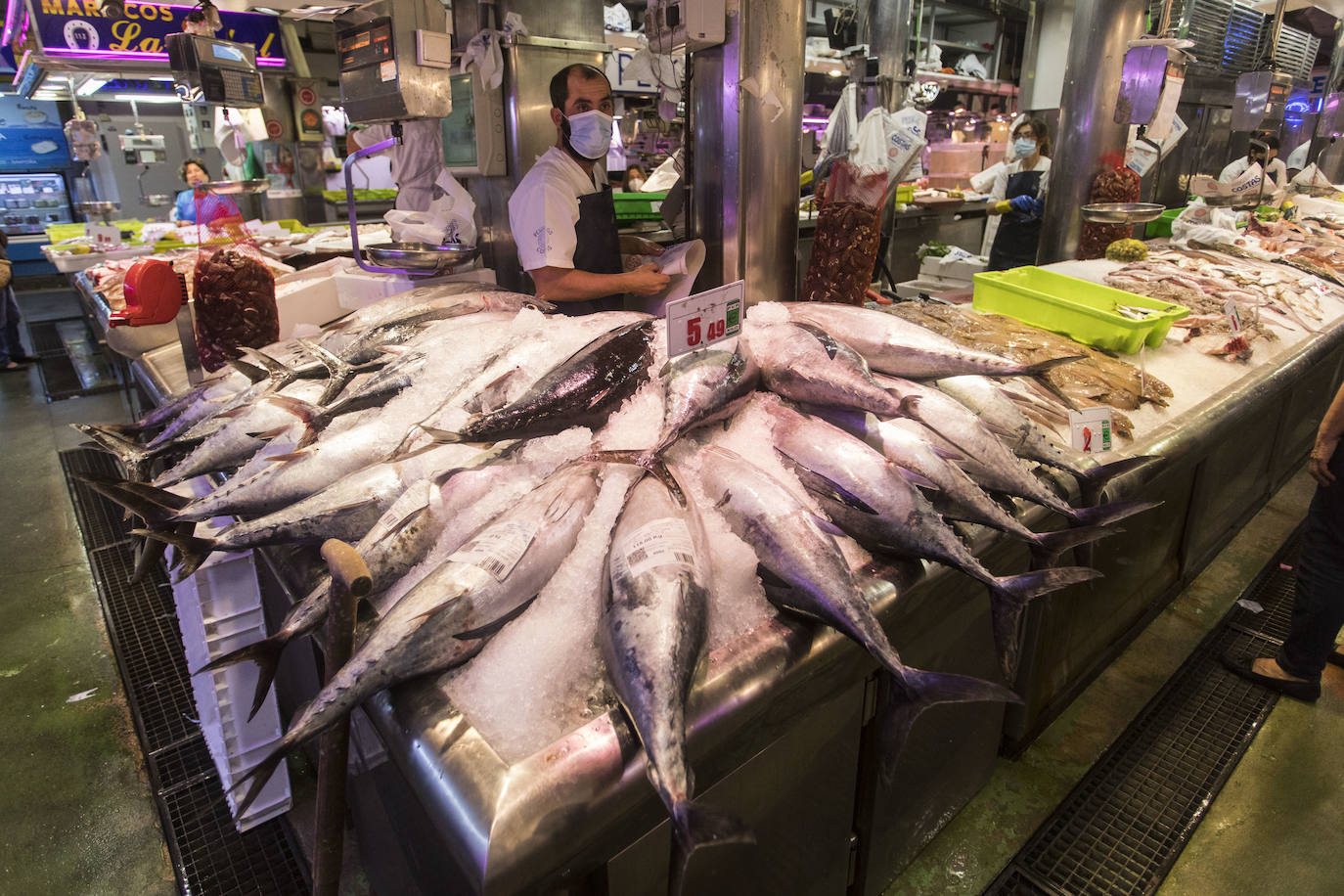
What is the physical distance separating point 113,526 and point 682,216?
3824 millimetres

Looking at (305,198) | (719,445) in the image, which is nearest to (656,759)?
(719,445)

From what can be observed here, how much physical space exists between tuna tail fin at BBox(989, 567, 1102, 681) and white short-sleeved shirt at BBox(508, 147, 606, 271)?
8.10 feet

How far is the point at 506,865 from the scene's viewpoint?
37.7 inches

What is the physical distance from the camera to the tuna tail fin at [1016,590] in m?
1.33

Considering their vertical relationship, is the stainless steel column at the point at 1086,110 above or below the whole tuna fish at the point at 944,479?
above

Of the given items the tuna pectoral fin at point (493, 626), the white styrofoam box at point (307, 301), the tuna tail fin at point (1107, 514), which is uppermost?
the white styrofoam box at point (307, 301)

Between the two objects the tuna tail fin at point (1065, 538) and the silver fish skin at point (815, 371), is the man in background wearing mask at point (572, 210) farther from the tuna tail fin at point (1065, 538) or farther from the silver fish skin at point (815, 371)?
the tuna tail fin at point (1065, 538)

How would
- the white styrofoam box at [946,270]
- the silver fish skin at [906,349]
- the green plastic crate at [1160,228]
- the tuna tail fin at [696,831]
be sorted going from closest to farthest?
the tuna tail fin at [696,831] → the silver fish skin at [906,349] → the white styrofoam box at [946,270] → the green plastic crate at [1160,228]

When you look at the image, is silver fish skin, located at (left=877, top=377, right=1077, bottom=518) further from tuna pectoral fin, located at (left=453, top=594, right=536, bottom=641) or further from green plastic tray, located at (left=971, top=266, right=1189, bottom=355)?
green plastic tray, located at (left=971, top=266, right=1189, bottom=355)

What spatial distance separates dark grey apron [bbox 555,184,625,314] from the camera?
11.3 ft

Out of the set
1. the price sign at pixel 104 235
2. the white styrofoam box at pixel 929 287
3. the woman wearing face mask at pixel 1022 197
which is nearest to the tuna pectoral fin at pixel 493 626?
the white styrofoam box at pixel 929 287

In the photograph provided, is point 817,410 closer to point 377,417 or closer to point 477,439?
point 477,439

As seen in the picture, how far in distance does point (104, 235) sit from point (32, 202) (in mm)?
9287

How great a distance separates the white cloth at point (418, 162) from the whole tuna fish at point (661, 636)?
3.64 meters
